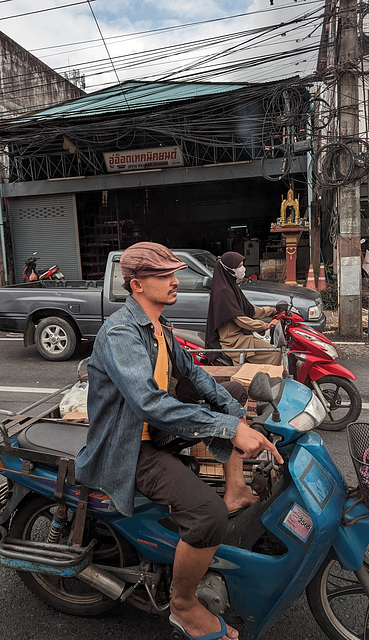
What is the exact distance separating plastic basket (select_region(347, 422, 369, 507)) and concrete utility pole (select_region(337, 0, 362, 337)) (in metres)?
7.08

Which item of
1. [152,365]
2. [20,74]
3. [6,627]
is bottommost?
[6,627]

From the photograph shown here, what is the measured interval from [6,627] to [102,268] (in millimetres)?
15112

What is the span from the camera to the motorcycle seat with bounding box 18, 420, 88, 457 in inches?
86.4

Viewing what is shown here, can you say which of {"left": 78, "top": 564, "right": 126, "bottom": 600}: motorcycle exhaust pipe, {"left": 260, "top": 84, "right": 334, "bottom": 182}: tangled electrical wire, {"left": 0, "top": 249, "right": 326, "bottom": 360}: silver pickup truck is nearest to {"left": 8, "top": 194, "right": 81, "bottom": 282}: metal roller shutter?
{"left": 260, "top": 84, "right": 334, "bottom": 182}: tangled electrical wire

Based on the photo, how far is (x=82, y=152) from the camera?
15.2m

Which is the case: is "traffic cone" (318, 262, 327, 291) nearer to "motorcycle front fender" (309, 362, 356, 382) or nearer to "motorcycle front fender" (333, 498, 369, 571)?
"motorcycle front fender" (309, 362, 356, 382)

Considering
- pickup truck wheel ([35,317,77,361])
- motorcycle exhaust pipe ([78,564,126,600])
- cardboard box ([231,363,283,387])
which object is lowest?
motorcycle exhaust pipe ([78,564,126,600])

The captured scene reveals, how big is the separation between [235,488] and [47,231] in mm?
15235

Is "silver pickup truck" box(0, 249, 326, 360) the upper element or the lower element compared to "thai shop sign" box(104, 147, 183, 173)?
lower

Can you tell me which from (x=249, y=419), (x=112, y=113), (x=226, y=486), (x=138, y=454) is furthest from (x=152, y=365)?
(x=112, y=113)

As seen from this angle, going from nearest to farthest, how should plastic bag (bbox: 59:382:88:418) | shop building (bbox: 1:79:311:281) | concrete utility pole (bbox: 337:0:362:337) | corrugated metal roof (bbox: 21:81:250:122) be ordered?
plastic bag (bbox: 59:382:88:418) → concrete utility pole (bbox: 337:0:362:337) → shop building (bbox: 1:79:311:281) → corrugated metal roof (bbox: 21:81:250:122)

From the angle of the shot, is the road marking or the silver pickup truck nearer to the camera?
the road marking

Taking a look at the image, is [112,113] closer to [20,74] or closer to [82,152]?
[82,152]

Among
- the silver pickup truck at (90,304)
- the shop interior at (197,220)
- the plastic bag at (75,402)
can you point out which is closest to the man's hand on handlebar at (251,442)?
the plastic bag at (75,402)
